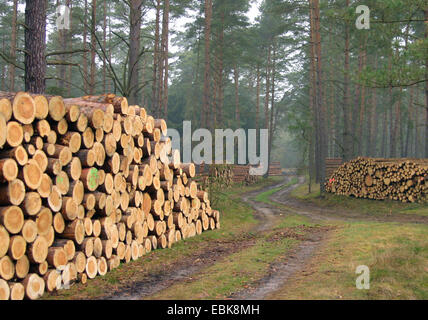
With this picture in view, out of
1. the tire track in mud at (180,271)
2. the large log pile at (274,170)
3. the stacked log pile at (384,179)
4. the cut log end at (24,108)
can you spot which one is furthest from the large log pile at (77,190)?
the large log pile at (274,170)

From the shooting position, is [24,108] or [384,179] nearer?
[24,108]

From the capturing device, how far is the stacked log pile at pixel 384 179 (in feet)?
60.5

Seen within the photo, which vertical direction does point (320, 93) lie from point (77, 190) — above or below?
above

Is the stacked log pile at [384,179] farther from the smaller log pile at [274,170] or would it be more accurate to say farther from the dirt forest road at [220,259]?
the smaller log pile at [274,170]

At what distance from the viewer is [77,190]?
24.3 ft

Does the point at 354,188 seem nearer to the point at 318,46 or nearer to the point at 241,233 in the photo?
the point at 318,46

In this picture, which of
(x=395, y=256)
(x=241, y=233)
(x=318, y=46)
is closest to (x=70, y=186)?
(x=395, y=256)

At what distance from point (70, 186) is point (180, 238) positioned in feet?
15.5

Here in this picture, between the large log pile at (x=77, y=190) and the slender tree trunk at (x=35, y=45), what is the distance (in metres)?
1.16

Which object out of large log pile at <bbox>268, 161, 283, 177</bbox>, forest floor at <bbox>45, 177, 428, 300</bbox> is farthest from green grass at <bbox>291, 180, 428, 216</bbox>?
large log pile at <bbox>268, 161, 283, 177</bbox>

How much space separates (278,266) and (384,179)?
13.1 metres

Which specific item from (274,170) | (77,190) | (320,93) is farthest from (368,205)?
(274,170)

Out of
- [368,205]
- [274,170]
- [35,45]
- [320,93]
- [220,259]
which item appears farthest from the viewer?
[274,170]

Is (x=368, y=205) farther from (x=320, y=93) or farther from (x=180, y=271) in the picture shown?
(x=180, y=271)
